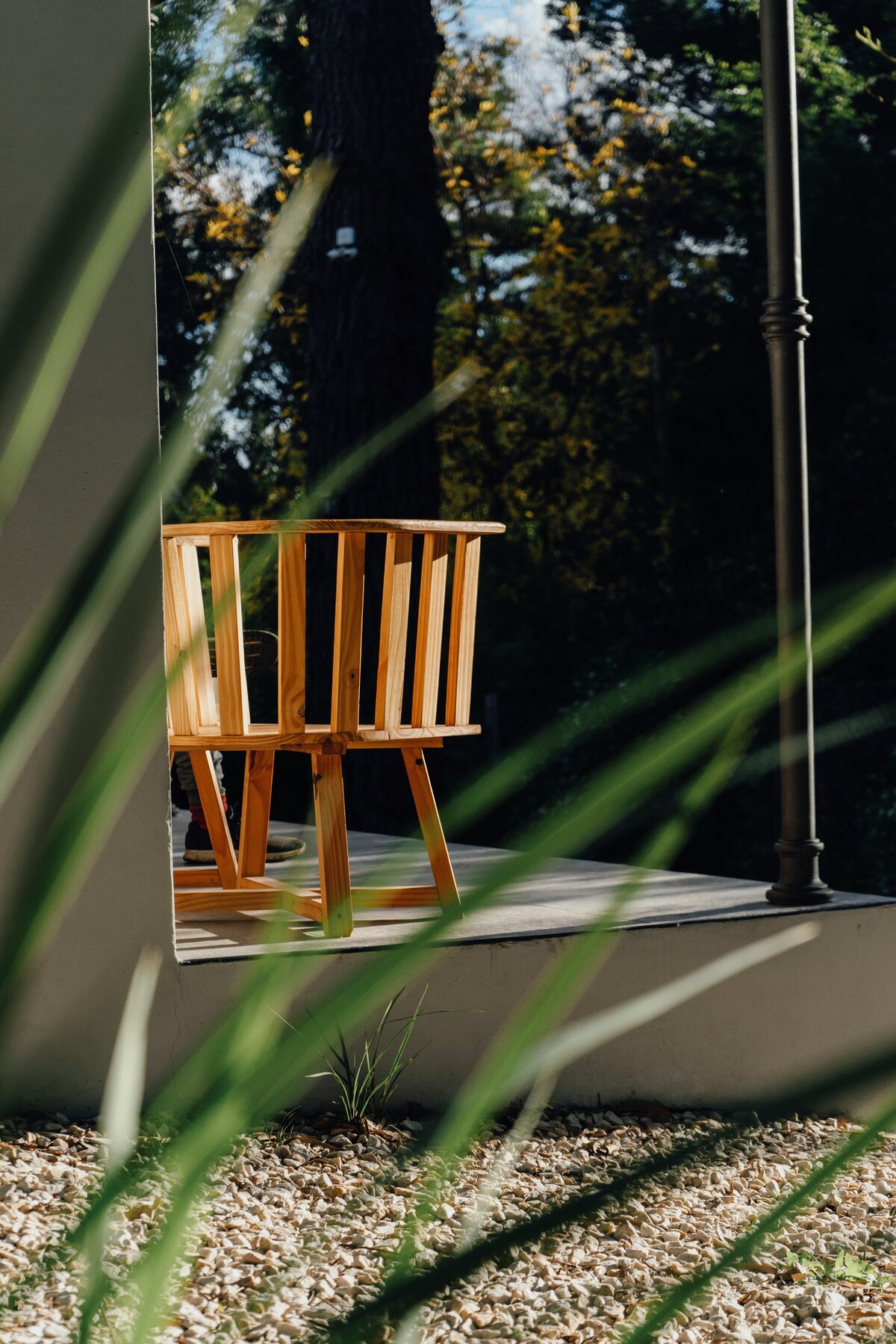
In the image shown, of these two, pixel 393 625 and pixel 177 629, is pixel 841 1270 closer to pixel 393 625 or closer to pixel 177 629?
pixel 393 625

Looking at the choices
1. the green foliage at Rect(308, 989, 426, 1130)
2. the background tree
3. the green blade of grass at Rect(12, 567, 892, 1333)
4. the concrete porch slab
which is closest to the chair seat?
the concrete porch slab

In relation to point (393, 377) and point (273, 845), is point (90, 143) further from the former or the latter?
point (393, 377)

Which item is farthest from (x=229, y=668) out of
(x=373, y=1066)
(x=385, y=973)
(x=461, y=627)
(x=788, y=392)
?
(x=385, y=973)

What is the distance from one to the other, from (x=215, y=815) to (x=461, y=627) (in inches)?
28.5

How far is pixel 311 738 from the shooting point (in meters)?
2.86

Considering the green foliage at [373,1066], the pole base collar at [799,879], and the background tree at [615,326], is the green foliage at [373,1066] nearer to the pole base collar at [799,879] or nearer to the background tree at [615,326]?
the pole base collar at [799,879]

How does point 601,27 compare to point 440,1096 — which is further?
point 601,27

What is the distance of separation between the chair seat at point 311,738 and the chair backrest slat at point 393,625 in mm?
37

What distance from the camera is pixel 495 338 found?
10375mm

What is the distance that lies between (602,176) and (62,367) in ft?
33.9

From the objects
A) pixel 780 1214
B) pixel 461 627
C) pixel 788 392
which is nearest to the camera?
pixel 780 1214

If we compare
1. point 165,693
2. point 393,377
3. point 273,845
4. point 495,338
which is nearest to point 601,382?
point 495,338

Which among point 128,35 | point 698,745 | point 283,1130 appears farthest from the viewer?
point 283,1130

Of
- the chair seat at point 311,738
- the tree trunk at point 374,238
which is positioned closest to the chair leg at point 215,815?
the chair seat at point 311,738
